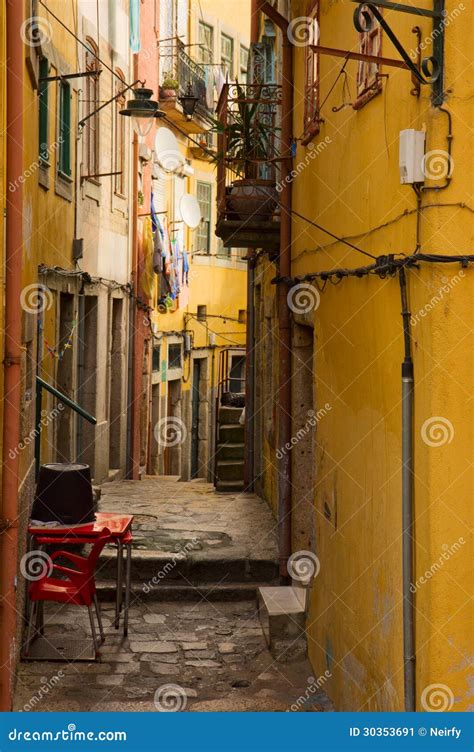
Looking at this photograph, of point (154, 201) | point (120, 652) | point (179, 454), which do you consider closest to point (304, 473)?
point (120, 652)

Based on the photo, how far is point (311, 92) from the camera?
9734 mm

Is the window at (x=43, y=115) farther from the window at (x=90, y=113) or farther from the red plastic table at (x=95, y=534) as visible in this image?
the red plastic table at (x=95, y=534)

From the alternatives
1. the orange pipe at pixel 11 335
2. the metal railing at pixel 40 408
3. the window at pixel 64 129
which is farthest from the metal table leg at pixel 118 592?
the window at pixel 64 129

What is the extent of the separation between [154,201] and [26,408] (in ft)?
47.4

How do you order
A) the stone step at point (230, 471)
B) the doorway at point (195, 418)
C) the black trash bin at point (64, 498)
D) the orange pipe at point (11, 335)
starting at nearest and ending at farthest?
the orange pipe at point (11, 335) → the black trash bin at point (64, 498) → the stone step at point (230, 471) → the doorway at point (195, 418)

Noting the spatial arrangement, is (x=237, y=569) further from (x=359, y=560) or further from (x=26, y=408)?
(x=359, y=560)

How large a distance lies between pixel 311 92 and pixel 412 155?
4.35 meters

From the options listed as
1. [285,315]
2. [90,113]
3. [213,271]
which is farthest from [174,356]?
[285,315]

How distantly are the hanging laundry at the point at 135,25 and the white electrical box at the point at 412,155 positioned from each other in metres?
14.8

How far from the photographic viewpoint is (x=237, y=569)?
452 inches

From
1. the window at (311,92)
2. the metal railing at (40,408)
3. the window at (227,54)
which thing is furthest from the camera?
the window at (227,54)

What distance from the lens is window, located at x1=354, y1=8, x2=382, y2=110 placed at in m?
6.75

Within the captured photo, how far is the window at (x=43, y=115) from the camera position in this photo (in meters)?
12.2

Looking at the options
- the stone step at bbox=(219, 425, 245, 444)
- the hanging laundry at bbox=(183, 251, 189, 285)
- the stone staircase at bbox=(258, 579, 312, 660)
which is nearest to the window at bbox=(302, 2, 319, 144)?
the stone staircase at bbox=(258, 579, 312, 660)
